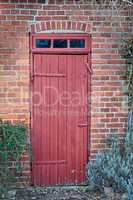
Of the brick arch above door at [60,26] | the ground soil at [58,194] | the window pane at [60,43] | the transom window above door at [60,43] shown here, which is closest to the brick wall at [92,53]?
the brick arch above door at [60,26]

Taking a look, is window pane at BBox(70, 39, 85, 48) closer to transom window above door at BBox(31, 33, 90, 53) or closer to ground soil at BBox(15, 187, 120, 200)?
transom window above door at BBox(31, 33, 90, 53)

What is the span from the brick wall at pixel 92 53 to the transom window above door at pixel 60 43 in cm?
11

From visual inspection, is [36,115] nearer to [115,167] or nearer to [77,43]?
[77,43]

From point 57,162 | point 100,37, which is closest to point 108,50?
point 100,37

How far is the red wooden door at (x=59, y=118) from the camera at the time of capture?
26.2 ft

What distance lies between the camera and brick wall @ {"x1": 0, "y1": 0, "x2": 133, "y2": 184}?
7.82m

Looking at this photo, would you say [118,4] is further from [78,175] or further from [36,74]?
[78,175]

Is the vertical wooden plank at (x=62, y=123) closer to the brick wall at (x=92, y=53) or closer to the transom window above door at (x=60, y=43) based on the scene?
the transom window above door at (x=60, y=43)

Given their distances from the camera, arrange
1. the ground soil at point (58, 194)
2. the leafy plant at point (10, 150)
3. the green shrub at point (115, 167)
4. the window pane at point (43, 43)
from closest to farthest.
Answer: the green shrub at point (115, 167) → the leafy plant at point (10, 150) → the ground soil at point (58, 194) → the window pane at point (43, 43)

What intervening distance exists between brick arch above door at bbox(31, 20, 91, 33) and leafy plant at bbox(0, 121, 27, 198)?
5.53ft

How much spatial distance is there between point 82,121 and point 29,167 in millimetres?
1229

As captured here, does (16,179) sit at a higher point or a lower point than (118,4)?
lower

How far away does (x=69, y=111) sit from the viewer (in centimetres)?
807

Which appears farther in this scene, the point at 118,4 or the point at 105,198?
the point at 118,4
